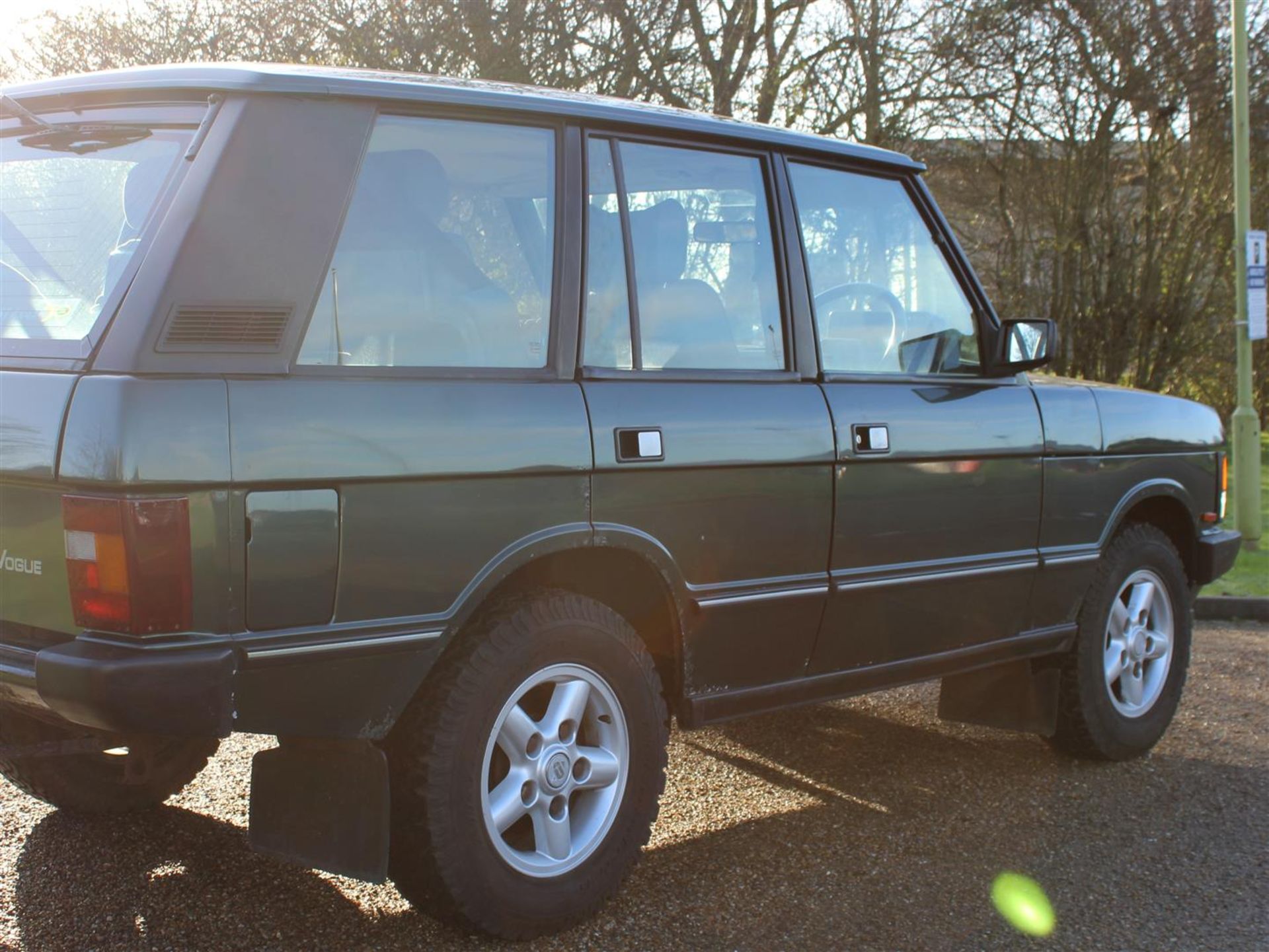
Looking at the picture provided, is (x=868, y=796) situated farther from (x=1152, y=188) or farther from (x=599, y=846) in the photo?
(x=1152, y=188)

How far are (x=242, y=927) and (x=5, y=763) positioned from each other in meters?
0.87

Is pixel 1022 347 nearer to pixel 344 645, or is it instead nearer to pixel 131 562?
pixel 344 645

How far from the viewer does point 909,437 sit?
4.09 meters

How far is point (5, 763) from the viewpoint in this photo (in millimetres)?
3688

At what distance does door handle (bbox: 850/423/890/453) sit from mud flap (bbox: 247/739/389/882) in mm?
1623

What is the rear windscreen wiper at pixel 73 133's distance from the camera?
307 cm

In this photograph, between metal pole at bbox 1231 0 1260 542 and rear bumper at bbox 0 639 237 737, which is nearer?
rear bumper at bbox 0 639 237 737

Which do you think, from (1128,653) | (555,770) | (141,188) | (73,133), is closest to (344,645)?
(555,770)

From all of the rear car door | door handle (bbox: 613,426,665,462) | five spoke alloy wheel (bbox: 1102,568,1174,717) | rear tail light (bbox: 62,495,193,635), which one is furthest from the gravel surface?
door handle (bbox: 613,426,665,462)

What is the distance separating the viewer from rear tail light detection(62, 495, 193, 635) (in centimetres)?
262

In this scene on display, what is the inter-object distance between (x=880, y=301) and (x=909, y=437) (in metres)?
0.51

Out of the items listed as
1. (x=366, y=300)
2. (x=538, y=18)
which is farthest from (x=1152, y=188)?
(x=366, y=300)

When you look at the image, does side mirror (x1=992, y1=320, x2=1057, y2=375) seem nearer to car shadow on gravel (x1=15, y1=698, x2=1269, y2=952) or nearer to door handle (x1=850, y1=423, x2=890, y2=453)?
door handle (x1=850, y1=423, x2=890, y2=453)

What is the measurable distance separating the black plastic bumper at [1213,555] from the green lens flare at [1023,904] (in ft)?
6.64
